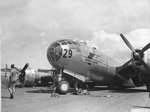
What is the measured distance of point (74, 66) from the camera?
1691 cm

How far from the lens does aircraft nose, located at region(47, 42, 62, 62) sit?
16141mm

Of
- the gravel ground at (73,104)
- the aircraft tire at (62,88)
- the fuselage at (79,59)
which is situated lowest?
the gravel ground at (73,104)

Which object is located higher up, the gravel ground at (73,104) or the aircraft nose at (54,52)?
the aircraft nose at (54,52)

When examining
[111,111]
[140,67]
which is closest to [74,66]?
[140,67]

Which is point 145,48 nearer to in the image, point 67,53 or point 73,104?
point 67,53

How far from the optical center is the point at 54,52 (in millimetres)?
16297

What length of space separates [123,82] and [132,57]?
5118 mm

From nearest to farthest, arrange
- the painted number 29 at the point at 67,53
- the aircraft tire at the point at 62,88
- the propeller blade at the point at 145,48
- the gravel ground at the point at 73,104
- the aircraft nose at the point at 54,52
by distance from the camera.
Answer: the gravel ground at the point at 73,104 < the aircraft tire at the point at 62,88 < the aircraft nose at the point at 54,52 < the painted number 29 at the point at 67,53 < the propeller blade at the point at 145,48

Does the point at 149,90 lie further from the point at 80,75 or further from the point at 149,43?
the point at 80,75

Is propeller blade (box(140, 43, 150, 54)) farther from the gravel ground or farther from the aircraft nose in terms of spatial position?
the aircraft nose

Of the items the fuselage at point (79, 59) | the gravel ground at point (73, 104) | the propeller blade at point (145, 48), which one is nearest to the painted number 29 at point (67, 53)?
the fuselage at point (79, 59)

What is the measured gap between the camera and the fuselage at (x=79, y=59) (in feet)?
53.4

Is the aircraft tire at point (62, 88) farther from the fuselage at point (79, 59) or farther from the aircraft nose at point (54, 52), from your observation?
the aircraft nose at point (54, 52)

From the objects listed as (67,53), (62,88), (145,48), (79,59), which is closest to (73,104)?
(62,88)
